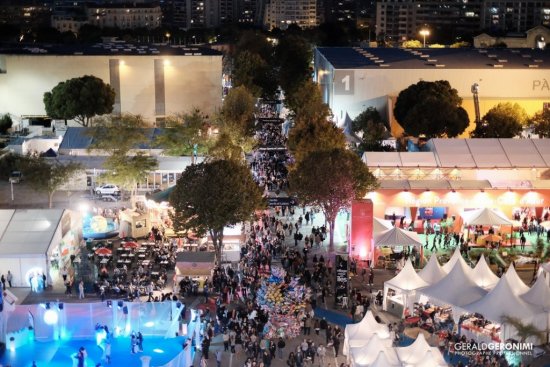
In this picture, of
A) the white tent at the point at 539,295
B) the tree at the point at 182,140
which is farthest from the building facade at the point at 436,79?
the white tent at the point at 539,295

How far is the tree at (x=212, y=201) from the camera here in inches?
1192

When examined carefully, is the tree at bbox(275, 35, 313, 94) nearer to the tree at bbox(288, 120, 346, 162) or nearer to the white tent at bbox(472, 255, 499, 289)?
the tree at bbox(288, 120, 346, 162)

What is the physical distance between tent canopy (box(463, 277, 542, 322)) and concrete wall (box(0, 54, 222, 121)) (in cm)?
4146

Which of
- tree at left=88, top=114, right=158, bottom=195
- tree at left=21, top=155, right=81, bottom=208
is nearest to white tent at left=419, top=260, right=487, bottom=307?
tree at left=88, top=114, right=158, bottom=195

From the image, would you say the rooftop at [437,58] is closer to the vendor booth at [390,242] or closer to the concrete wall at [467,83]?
the concrete wall at [467,83]

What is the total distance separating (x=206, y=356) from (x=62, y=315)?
469 centimetres

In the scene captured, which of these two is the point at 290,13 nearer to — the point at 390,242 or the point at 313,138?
the point at 313,138

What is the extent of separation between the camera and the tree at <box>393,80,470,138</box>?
4819cm

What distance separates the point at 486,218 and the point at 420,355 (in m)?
13.6

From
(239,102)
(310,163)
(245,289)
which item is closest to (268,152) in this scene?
(239,102)

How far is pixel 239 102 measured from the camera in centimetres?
5591

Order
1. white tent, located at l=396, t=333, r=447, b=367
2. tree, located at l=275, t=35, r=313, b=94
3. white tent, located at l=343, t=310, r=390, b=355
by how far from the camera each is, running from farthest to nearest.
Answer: tree, located at l=275, t=35, r=313, b=94, white tent, located at l=343, t=310, r=390, b=355, white tent, located at l=396, t=333, r=447, b=367

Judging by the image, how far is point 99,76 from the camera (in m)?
62.2

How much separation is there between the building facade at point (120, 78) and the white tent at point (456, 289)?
3947 centimetres
